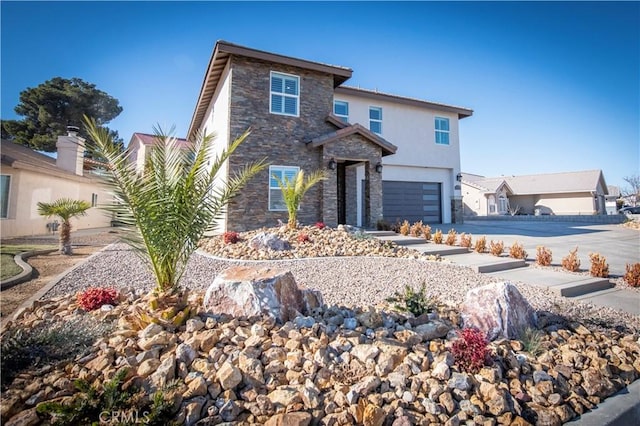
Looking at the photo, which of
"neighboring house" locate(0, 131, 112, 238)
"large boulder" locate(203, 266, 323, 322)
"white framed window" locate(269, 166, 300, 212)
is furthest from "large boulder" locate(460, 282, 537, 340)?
"white framed window" locate(269, 166, 300, 212)

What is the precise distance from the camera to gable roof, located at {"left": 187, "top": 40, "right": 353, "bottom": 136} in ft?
31.2

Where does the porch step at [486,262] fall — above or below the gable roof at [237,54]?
below

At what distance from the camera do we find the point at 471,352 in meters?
2.40

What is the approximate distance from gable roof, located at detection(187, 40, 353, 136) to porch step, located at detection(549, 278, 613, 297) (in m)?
9.92

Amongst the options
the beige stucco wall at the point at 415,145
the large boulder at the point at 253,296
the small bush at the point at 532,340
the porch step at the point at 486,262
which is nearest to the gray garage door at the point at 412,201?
the beige stucco wall at the point at 415,145

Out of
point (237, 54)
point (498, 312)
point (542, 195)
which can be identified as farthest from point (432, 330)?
point (542, 195)

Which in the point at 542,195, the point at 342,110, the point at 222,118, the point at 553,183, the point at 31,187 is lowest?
the point at 31,187

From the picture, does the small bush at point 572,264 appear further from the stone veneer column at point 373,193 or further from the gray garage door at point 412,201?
the gray garage door at point 412,201

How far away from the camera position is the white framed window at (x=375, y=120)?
1448cm

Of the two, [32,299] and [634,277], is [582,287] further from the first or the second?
[32,299]

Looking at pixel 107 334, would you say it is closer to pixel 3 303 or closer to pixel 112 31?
pixel 3 303

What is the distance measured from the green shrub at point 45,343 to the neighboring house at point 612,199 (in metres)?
47.6

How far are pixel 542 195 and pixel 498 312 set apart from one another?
35831mm

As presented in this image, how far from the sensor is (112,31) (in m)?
4.57
